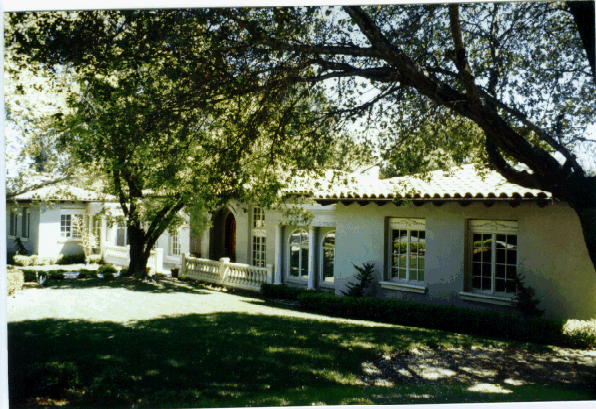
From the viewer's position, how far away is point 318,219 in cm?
1353

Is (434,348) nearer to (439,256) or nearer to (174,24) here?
(439,256)

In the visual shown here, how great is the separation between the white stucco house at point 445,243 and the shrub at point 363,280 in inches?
7.6

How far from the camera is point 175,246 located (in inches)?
768

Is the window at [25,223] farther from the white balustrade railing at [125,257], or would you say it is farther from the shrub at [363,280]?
the shrub at [363,280]

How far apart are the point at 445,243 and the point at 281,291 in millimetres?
5473

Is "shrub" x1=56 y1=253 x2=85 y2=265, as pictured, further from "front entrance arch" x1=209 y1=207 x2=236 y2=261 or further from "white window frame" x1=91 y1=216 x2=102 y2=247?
"front entrance arch" x1=209 y1=207 x2=236 y2=261

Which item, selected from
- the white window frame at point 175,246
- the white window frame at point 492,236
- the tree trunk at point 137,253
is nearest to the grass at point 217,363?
the white window frame at point 492,236

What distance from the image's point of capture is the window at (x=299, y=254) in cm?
1427

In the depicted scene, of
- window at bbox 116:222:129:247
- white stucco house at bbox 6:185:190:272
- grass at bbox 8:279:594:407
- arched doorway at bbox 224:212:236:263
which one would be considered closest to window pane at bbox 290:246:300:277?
arched doorway at bbox 224:212:236:263

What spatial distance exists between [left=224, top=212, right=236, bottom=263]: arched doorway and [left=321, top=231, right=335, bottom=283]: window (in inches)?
236

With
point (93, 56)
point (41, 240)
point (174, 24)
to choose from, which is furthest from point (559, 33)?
point (41, 240)

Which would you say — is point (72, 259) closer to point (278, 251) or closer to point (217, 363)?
point (278, 251)

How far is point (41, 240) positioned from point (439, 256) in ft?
49.7

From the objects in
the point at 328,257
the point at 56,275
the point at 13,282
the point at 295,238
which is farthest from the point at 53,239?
the point at 328,257
